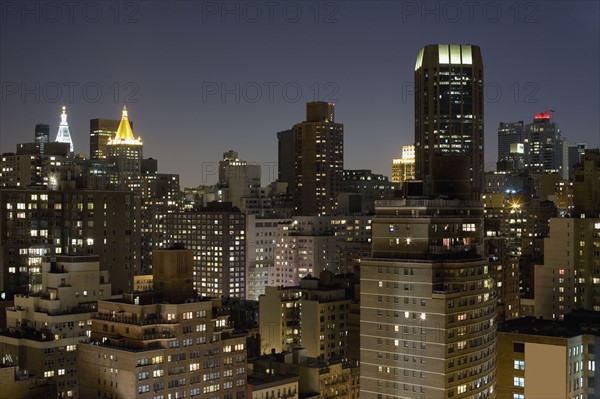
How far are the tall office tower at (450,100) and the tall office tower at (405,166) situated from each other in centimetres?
2036

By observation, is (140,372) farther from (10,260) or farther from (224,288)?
(224,288)

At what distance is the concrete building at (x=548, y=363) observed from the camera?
6334 centimetres

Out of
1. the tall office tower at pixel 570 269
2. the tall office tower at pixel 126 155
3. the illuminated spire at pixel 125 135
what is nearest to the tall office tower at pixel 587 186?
the tall office tower at pixel 570 269

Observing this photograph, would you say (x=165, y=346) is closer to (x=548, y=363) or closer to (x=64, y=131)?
(x=548, y=363)

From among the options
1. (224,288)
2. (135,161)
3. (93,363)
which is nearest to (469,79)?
(224,288)

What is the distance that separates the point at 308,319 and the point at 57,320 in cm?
2775

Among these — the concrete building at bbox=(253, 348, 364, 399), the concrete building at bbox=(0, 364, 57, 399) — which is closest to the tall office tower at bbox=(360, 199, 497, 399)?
the concrete building at bbox=(253, 348, 364, 399)

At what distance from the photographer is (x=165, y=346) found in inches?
2303

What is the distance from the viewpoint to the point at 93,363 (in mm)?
59469

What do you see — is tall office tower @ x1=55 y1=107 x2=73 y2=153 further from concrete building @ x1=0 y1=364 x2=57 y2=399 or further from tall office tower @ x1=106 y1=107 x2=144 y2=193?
concrete building @ x1=0 y1=364 x2=57 y2=399

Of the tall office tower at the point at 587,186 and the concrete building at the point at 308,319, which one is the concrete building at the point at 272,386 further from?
the tall office tower at the point at 587,186

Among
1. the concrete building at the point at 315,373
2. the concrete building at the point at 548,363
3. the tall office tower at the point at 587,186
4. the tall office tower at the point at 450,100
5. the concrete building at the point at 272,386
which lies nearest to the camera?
the concrete building at the point at 548,363

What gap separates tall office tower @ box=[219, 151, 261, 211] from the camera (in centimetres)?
16538

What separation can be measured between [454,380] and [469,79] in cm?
10919
